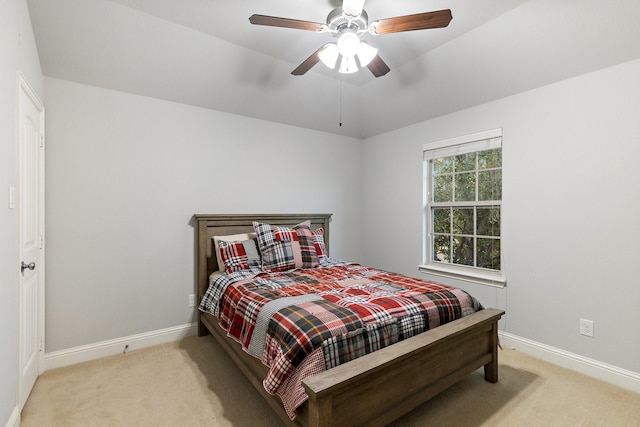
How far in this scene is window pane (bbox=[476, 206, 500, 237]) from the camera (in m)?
2.98

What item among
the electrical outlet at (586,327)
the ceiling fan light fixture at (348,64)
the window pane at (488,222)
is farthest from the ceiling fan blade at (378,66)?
the electrical outlet at (586,327)

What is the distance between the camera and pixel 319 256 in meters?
3.26

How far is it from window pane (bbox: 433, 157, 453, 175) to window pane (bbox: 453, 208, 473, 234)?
0.46 m

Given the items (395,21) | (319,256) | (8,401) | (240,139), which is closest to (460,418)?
(319,256)

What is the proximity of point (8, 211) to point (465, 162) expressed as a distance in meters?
3.62

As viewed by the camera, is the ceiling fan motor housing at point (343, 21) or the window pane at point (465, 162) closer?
the ceiling fan motor housing at point (343, 21)

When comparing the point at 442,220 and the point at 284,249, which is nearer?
the point at 284,249

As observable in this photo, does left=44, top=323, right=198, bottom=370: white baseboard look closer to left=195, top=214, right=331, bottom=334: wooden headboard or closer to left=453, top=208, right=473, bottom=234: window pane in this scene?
left=195, top=214, right=331, bottom=334: wooden headboard

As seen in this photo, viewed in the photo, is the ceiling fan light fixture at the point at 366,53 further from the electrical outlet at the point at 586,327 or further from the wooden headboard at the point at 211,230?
the electrical outlet at the point at 586,327

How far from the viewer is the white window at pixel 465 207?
2998mm

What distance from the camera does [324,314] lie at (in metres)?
1.70

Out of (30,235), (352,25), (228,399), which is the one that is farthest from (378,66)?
(30,235)

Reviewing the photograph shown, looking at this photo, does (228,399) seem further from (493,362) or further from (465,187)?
(465,187)

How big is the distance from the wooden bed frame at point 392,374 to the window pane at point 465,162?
1.58 metres
